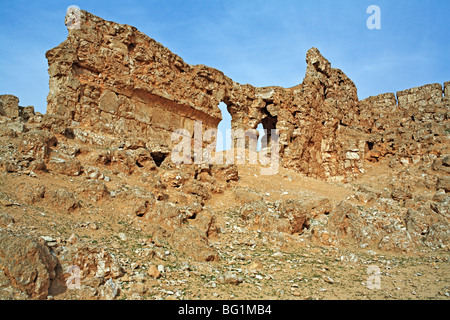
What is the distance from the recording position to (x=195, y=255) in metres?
9.44

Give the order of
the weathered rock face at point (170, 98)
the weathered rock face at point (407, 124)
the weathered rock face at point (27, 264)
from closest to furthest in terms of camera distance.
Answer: the weathered rock face at point (27, 264) < the weathered rock face at point (170, 98) < the weathered rock face at point (407, 124)

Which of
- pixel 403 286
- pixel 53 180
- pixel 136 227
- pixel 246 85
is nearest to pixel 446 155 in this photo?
pixel 246 85

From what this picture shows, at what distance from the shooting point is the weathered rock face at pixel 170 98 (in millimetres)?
16375

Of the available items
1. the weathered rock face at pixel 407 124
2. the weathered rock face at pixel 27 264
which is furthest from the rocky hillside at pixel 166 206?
the weathered rock face at pixel 407 124

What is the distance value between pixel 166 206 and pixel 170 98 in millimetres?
10610

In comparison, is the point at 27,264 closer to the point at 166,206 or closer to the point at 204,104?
the point at 166,206

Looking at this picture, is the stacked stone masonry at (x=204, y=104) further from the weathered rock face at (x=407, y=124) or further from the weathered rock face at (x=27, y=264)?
the weathered rock face at (x=27, y=264)

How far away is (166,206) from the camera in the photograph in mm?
11180

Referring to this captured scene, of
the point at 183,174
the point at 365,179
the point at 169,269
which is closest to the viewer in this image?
the point at 169,269

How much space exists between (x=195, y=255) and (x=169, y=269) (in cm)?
133

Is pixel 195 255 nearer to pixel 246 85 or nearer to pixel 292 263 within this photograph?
pixel 292 263

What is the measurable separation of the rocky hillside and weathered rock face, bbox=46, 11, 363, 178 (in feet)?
0.29

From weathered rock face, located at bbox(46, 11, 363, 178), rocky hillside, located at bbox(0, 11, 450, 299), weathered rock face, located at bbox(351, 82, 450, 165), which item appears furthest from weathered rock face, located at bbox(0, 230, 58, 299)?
weathered rock face, located at bbox(351, 82, 450, 165)

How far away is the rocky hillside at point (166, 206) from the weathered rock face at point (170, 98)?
0.09m
